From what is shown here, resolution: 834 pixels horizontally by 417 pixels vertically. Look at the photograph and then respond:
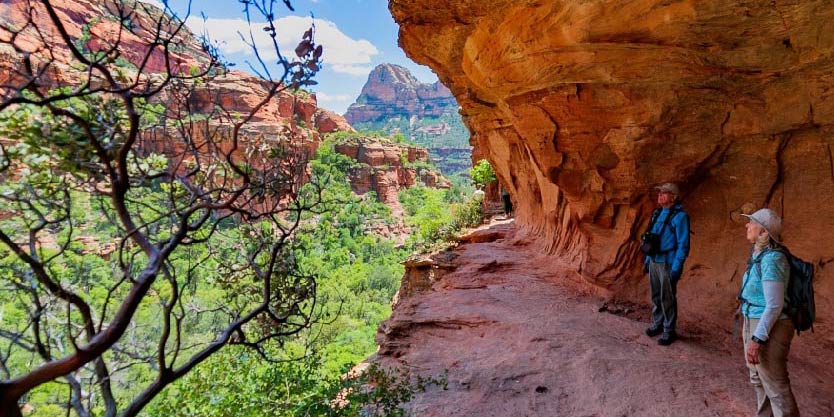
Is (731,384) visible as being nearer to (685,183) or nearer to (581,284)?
(685,183)

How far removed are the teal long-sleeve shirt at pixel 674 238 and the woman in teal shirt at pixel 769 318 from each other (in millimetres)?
1194

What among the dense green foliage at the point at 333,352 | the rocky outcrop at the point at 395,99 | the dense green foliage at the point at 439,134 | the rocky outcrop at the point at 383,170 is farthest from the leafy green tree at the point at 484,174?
the rocky outcrop at the point at 395,99

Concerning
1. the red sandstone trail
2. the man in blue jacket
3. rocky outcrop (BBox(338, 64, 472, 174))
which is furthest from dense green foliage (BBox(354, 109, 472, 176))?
the man in blue jacket

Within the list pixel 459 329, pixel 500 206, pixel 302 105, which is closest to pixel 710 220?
pixel 459 329

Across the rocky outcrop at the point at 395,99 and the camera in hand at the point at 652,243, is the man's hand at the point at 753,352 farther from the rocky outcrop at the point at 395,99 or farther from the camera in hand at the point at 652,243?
the rocky outcrop at the point at 395,99

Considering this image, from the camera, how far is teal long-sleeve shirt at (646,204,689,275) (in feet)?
11.9

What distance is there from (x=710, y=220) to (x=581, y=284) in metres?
1.97

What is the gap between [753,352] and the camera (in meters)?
2.32

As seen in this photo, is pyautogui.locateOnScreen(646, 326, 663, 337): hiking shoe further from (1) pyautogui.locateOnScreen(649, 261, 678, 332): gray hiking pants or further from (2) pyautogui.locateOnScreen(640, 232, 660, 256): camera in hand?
(2) pyautogui.locateOnScreen(640, 232, 660, 256): camera in hand

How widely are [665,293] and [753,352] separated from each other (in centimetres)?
148

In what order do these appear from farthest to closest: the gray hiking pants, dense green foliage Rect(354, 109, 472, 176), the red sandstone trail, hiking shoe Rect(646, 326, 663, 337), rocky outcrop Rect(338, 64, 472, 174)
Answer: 1. rocky outcrop Rect(338, 64, 472, 174)
2. dense green foliage Rect(354, 109, 472, 176)
3. hiking shoe Rect(646, 326, 663, 337)
4. the gray hiking pants
5. the red sandstone trail

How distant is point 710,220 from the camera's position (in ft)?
15.3

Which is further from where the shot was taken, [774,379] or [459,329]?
[459,329]

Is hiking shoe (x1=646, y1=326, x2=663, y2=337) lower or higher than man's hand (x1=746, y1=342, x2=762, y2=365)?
lower
